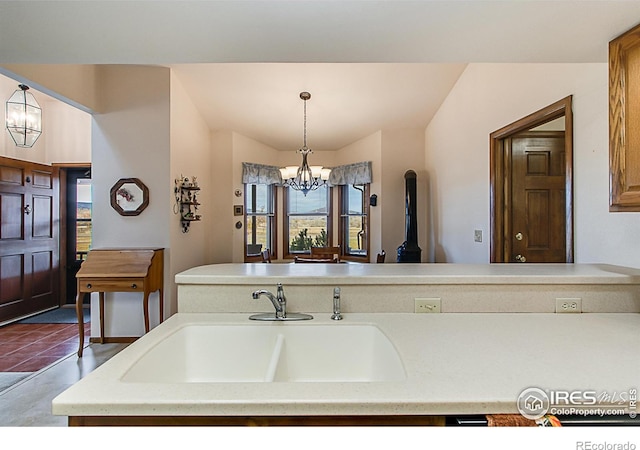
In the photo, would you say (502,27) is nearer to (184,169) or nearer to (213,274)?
(213,274)

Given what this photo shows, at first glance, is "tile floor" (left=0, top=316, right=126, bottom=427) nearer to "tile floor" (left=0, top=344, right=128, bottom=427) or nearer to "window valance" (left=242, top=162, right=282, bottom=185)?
"tile floor" (left=0, top=344, right=128, bottom=427)

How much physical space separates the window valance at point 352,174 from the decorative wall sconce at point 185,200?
8.14ft

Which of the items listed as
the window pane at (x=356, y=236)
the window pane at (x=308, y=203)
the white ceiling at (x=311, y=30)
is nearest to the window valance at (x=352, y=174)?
the window pane at (x=308, y=203)

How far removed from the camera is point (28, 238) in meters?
4.75

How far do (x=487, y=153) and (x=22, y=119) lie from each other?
16.1 ft

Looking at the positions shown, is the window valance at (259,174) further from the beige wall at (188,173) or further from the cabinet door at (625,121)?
the cabinet door at (625,121)

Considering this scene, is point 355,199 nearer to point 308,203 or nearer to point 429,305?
point 308,203

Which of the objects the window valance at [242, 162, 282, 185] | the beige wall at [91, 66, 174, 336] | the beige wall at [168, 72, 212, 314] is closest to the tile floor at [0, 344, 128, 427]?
the beige wall at [91, 66, 174, 336]

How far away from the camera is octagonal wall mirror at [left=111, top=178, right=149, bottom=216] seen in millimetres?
3699

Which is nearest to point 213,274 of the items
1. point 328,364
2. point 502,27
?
point 328,364

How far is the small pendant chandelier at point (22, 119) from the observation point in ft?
12.3

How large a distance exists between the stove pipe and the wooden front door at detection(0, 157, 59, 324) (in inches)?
200

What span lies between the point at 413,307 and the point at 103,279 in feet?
→ 10.2

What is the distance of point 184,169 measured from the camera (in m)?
4.16
